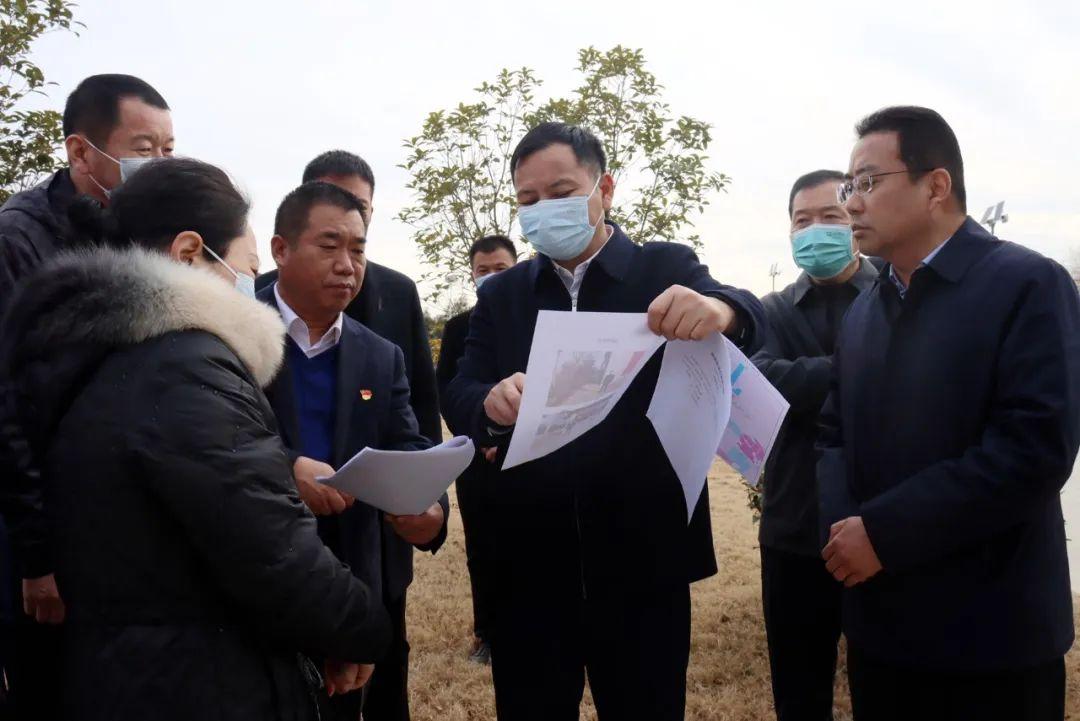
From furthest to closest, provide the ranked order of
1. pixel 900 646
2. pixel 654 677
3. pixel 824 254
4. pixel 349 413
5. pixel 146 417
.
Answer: pixel 824 254 → pixel 349 413 → pixel 654 677 → pixel 900 646 → pixel 146 417

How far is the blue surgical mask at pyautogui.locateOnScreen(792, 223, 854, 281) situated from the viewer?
11.1ft

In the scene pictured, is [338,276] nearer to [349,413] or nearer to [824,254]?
[349,413]

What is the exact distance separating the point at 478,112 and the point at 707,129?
1.93 m

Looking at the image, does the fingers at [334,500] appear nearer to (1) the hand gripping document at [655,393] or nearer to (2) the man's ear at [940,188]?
(1) the hand gripping document at [655,393]

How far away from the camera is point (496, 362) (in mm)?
2611

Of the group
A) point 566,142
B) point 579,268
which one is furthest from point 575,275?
point 566,142

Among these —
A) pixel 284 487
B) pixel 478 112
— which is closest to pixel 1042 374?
pixel 284 487

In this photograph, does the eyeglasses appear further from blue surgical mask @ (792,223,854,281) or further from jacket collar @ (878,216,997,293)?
blue surgical mask @ (792,223,854,281)

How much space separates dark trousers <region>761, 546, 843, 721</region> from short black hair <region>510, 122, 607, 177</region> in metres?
1.71

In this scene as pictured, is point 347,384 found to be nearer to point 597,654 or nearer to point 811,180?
point 597,654

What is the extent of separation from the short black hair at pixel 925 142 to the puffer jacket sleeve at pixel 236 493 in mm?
1732

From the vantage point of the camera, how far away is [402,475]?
6.47ft

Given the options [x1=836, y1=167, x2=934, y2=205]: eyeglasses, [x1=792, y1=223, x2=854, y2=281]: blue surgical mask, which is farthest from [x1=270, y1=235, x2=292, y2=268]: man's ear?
[x1=792, y1=223, x2=854, y2=281]: blue surgical mask

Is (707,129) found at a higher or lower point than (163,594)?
higher
